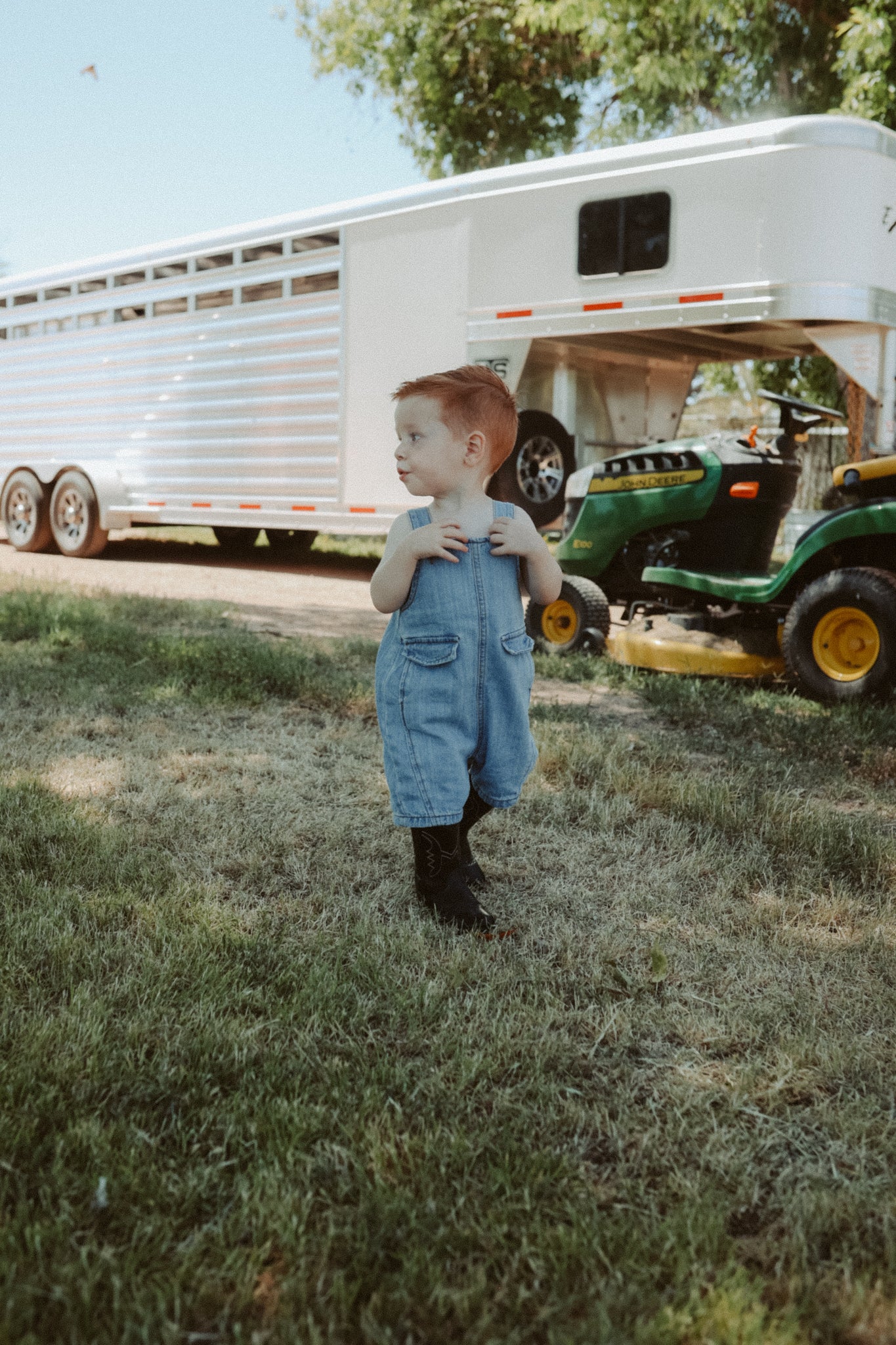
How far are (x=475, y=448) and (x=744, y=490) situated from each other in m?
3.53

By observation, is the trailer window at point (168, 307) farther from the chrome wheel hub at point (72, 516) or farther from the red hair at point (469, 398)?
the red hair at point (469, 398)

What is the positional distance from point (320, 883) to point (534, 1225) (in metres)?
1.45

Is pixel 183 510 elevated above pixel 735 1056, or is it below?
above

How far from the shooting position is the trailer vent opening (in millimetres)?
10930

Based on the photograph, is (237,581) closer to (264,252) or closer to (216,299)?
(216,299)

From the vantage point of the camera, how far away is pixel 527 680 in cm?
274

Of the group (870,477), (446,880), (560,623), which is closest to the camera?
(446,880)

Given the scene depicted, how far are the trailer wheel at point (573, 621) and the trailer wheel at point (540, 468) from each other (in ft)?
5.68

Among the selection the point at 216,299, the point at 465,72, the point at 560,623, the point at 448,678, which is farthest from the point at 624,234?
the point at 465,72

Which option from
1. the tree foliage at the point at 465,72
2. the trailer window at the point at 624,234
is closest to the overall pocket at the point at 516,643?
the trailer window at the point at 624,234

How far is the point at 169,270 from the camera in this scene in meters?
11.1

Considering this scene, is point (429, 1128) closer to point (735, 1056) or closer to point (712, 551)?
point (735, 1056)

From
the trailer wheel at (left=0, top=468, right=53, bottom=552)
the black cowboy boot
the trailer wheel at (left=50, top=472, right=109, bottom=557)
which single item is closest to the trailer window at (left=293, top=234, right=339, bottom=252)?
the trailer wheel at (left=50, top=472, right=109, bottom=557)

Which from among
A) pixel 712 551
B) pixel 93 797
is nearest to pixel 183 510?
pixel 712 551
